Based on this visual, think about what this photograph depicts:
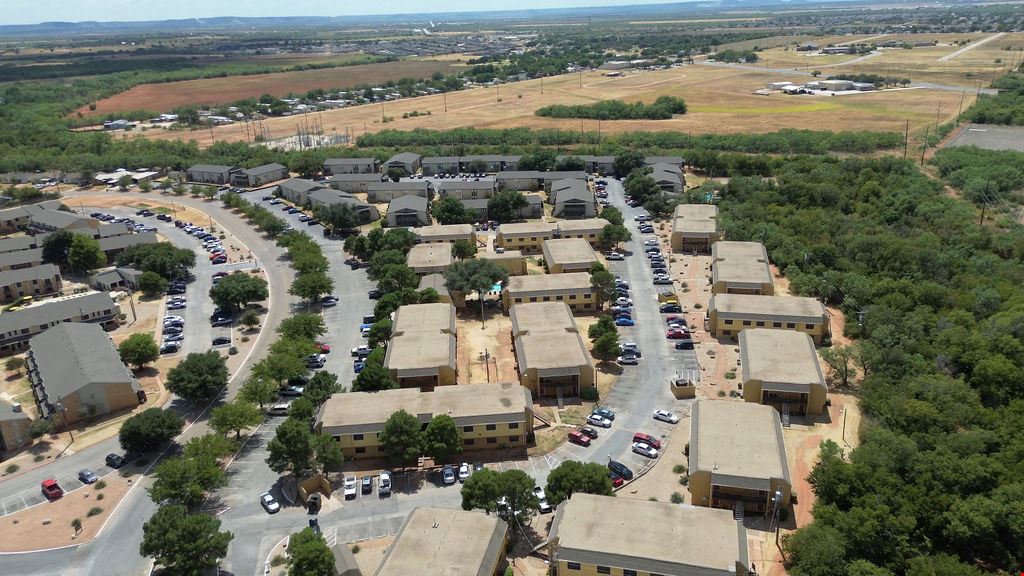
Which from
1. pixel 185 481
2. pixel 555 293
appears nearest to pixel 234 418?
pixel 185 481

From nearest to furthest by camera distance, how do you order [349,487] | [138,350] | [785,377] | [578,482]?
1. [578,482]
2. [349,487]
3. [785,377]
4. [138,350]

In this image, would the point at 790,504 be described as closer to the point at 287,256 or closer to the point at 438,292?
the point at 438,292

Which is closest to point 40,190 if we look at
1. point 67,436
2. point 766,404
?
point 67,436

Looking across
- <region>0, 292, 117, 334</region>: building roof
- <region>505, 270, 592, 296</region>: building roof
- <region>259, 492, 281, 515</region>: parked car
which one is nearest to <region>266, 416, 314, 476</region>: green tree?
<region>259, 492, 281, 515</region>: parked car

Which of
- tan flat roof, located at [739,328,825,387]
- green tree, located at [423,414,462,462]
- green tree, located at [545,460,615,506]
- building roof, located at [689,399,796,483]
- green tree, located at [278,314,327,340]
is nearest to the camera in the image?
green tree, located at [545,460,615,506]

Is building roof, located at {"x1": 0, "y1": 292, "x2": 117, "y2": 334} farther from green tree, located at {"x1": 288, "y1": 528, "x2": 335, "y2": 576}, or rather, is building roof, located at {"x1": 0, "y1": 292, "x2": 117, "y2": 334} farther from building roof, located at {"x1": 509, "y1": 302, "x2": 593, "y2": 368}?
green tree, located at {"x1": 288, "y1": 528, "x2": 335, "y2": 576}

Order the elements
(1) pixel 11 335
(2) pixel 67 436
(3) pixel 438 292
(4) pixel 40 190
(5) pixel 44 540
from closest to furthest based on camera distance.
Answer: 1. (5) pixel 44 540
2. (2) pixel 67 436
3. (1) pixel 11 335
4. (3) pixel 438 292
5. (4) pixel 40 190

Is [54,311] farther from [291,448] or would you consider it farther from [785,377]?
[785,377]
